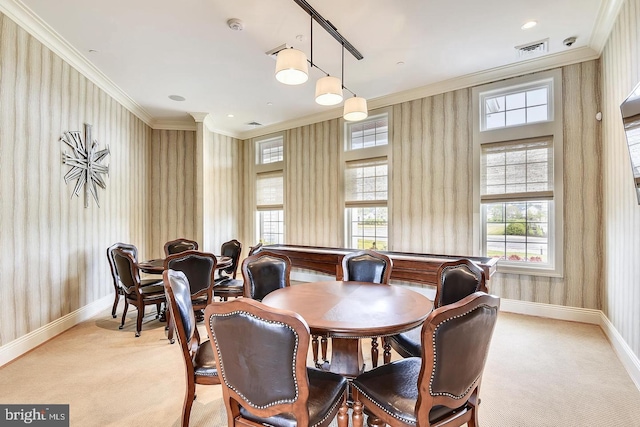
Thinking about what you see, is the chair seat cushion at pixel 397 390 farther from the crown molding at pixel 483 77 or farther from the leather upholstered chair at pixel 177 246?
the crown molding at pixel 483 77

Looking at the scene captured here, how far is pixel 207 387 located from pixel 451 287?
6.73ft

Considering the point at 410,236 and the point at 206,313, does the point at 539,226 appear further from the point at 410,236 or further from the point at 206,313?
the point at 206,313

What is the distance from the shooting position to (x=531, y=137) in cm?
386

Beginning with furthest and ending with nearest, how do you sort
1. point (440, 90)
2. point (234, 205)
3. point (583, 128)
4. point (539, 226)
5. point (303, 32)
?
point (234, 205) → point (440, 90) → point (539, 226) → point (583, 128) → point (303, 32)

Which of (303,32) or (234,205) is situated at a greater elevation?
(303,32)

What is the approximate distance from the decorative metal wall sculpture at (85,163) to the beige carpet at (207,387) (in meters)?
1.84

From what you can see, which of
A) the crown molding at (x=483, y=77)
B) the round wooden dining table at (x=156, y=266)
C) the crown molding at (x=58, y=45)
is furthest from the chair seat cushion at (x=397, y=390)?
the crown molding at (x=58, y=45)

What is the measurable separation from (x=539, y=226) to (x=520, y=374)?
7.12 feet

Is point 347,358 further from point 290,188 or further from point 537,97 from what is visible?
point 290,188

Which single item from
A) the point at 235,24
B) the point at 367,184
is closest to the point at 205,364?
the point at 235,24

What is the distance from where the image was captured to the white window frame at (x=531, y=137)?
3.70 meters

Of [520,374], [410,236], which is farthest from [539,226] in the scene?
[520,374]

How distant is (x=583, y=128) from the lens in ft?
11.7

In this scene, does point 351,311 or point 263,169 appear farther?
point 263,169
